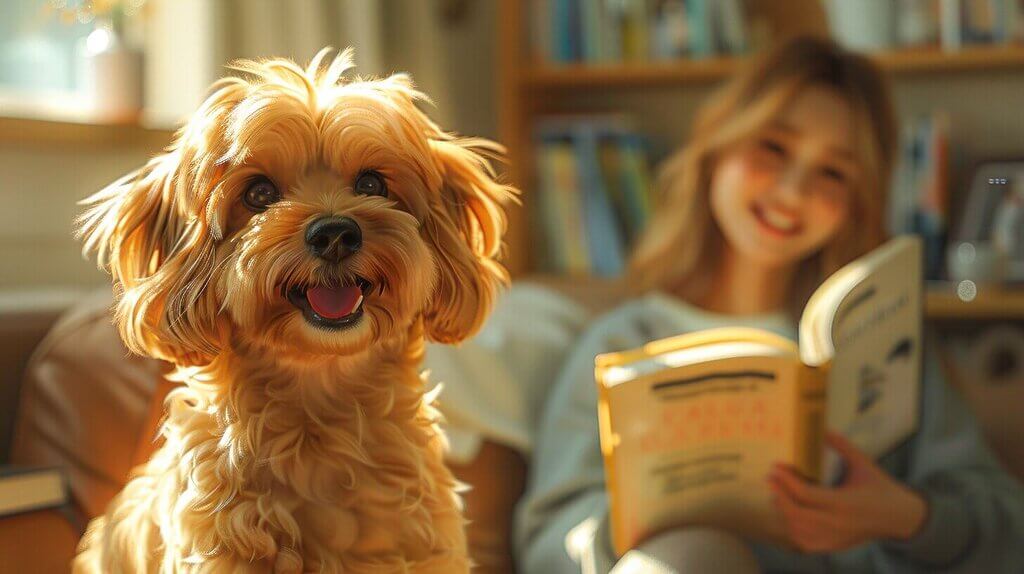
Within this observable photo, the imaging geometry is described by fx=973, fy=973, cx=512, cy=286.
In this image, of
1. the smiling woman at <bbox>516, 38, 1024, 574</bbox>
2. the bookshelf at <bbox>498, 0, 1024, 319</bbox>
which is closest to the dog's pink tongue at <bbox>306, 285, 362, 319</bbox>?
the smiling woman at <bbox>516, 38, 1024, 574</bbox>

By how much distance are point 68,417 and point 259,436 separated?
43 centimetres

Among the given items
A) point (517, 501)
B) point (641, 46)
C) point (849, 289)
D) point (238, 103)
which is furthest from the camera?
point (641, 46)

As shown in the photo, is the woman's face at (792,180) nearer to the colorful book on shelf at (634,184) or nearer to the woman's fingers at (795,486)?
the woman's fingers at (795,486)

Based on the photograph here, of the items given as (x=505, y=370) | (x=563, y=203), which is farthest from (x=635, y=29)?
(x=505, y=370)

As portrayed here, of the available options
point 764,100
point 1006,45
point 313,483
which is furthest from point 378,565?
point 1006,45

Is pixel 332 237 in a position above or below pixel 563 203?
above

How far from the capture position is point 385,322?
48 cm

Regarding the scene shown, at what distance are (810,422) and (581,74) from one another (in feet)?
4.30

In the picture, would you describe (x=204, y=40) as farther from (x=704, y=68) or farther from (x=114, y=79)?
(x=704, y=68)

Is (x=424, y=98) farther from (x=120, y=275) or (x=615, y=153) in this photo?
(x=615, y=153)

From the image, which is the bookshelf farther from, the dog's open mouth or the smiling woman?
the dog's open mouth

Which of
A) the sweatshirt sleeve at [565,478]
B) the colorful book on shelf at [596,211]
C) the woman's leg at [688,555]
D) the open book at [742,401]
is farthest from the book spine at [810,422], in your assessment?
the colorful book on shelf at [596,211]

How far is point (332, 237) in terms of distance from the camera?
1.45ft

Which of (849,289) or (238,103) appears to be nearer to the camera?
(238,103)
